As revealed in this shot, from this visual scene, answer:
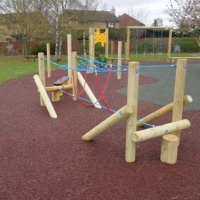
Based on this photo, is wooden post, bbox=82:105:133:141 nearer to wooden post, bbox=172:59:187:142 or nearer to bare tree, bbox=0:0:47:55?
wooden post, bbox=172:59:187:142

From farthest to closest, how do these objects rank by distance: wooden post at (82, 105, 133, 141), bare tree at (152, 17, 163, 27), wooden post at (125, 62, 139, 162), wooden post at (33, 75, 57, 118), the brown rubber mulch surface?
bare tree at (152, 17, 163, 27), wooden post at (33, 75, 57, 118), wooden post at (82, 105, 133, 141), wooden post at (125, 62, 139, 162), the brown rubber mulch surface

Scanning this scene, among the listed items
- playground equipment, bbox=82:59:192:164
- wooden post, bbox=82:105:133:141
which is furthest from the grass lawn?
playground equipment, bbox=82:59:192:164

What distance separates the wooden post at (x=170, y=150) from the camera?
3.19 metres

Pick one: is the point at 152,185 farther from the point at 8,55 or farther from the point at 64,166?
the point at 8,55

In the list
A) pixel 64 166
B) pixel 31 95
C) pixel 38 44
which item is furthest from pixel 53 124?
pixel 38 44

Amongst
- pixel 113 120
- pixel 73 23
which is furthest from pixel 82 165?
pixel 73 23

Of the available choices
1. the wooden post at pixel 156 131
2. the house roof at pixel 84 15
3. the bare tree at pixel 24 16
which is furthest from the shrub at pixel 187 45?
the wooden post at pixel 156 131

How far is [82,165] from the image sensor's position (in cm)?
319

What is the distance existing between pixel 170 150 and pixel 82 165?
106cm

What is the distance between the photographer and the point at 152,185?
2.74m

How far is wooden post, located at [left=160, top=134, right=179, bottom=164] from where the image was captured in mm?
3189

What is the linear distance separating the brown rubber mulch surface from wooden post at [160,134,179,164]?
0.08 meters

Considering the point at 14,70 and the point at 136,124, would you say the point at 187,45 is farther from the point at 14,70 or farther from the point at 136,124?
the point at 136,124

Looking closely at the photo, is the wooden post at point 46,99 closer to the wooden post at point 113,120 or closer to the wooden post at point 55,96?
the wooden post at point 55,96
